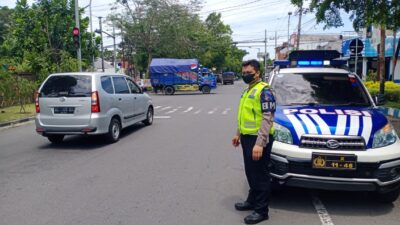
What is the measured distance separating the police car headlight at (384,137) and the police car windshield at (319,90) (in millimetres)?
1084

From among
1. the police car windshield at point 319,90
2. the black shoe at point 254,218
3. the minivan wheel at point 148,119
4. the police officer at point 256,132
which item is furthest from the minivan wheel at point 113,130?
the black shoe at point 254,218

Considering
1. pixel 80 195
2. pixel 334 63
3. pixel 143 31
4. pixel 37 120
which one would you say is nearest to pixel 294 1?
pixel 334 63

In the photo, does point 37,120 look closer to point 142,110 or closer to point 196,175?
point 142,110

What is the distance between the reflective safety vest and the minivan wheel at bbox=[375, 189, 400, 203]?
1.77 m

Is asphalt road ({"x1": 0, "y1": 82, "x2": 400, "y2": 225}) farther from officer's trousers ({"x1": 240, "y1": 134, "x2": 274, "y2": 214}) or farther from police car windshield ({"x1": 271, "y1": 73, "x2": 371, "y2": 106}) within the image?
police car windshield ({"x1": 271, "y1": 73, "x2": 371, "y2": 106})

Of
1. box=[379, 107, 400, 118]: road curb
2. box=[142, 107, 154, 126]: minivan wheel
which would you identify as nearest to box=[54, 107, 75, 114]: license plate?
box=[142, 107, 154, 126]: minivan wheel

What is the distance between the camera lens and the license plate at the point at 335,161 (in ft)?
14.8

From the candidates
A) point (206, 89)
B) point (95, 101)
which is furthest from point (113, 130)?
point (206, 89)

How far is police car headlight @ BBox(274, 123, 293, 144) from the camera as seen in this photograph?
4.78 meters

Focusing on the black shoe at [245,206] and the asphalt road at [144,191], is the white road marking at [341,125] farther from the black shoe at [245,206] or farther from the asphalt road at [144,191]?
the black shoe at [245,206]

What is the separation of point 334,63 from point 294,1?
5008 millimetres

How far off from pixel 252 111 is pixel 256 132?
0.24 meters

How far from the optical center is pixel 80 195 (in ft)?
18.2

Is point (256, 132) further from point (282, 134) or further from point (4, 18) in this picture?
point (4, 18)
